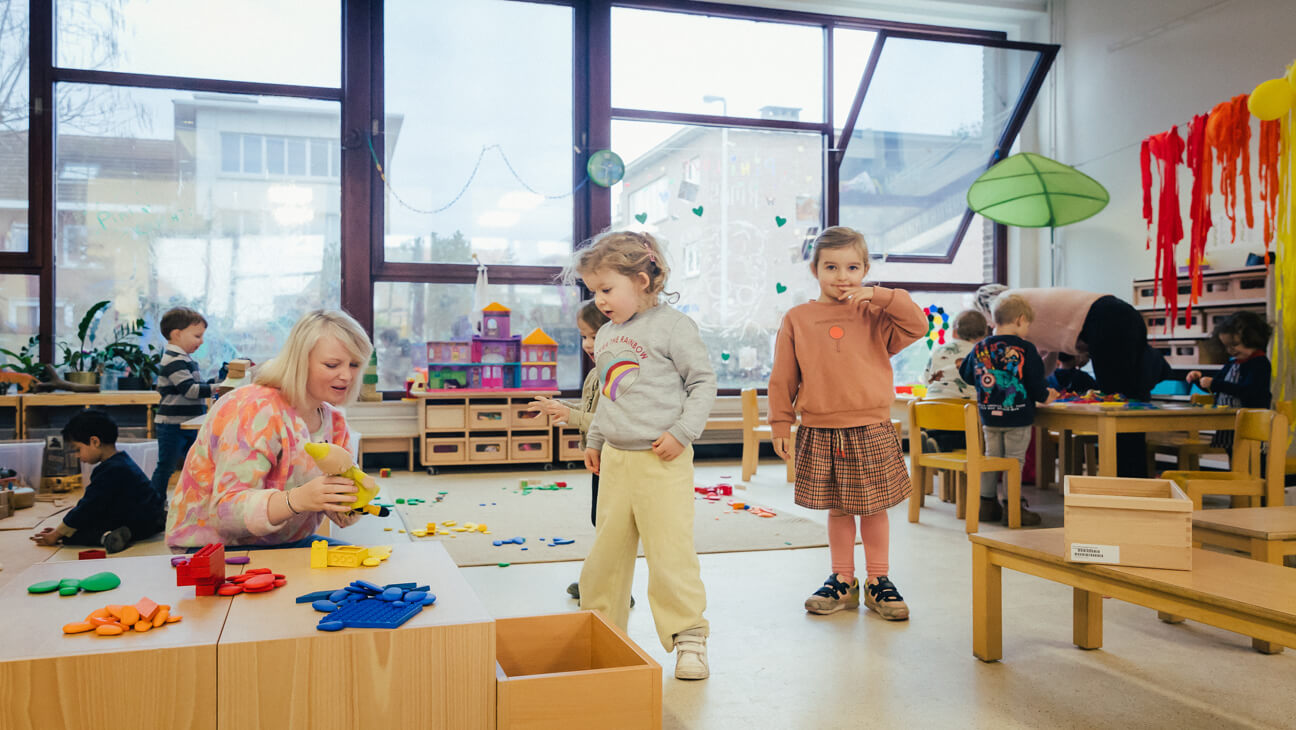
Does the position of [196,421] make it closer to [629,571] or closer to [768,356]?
[629,571]

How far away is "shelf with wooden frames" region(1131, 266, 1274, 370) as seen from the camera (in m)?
5.27

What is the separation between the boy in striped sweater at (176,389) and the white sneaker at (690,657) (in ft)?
11.6

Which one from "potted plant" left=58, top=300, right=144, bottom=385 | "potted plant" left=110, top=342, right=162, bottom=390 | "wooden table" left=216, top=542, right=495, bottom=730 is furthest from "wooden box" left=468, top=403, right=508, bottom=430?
"wooden table" left=216, top=542, right=495, bottom=730

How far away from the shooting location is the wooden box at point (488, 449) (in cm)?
615

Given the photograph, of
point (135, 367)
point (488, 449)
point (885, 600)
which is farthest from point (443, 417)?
point (885, 600)

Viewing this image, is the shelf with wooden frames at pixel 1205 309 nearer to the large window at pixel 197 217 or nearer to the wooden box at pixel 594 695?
the wooden box at pixel 594 695

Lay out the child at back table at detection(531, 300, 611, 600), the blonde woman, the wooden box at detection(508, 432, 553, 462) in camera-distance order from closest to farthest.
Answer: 1. the blonde woman
2. the child at back table at detection(531, 300, 611, 600)
3. the wooden box at detection(508, 432, 553, 462)

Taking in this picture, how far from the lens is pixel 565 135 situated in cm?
691

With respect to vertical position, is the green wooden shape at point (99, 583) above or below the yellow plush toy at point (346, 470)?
below

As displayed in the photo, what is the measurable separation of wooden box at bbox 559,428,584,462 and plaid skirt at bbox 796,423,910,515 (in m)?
3.59

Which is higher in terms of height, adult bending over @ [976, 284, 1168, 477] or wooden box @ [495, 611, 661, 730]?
adult bending over @ [976, 284, 1168, 477]

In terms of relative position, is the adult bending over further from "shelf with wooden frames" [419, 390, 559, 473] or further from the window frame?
"shelf with wooden frames" [419, 390, 559, 473]

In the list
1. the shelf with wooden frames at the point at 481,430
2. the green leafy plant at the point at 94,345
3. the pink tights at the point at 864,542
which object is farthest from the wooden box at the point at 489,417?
the pink tights at the point at 864,542

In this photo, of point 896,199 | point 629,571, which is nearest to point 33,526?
point 629,571
